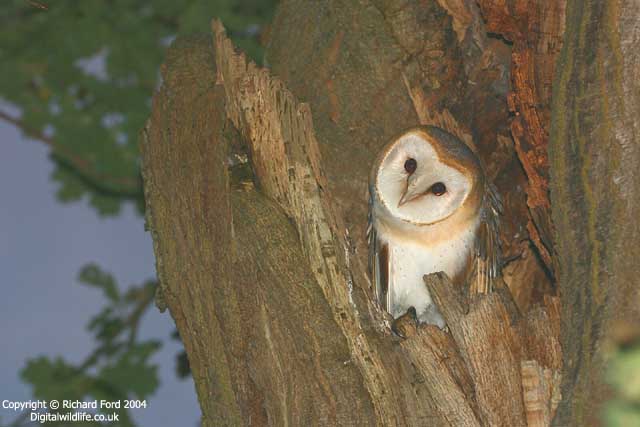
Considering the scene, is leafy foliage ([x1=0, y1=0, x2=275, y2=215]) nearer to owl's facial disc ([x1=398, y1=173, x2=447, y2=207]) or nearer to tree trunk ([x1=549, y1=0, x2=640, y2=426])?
owl's facial disc ([x1=398, y1=173, x2=447, y2=207])

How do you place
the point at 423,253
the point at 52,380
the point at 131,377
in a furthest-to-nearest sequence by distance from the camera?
the point at 131,377 → the point at 52,380 → the point at 423,253

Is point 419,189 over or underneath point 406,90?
underneath

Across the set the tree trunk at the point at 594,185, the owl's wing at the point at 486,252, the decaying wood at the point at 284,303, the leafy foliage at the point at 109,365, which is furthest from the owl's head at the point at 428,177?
the leafy foliage at the point at 109,365

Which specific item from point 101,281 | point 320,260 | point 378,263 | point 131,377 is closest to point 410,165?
point 378,263

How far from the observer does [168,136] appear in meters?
3.10

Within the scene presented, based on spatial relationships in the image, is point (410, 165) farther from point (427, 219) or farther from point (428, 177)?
point (427, 219)

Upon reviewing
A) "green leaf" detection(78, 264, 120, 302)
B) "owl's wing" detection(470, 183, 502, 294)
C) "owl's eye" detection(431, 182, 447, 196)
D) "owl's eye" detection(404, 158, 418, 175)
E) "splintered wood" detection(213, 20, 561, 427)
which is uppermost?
"green leaf" detection(78, 264, 120, 302)

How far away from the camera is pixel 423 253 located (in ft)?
11.7

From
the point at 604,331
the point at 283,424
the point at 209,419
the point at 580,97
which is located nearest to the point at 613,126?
the point at 580,97

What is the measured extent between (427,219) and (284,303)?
40.8 inches

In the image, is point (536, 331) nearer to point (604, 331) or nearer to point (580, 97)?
point (604, 331)

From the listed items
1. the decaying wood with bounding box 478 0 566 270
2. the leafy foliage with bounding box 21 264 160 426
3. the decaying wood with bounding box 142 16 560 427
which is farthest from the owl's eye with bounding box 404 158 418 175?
the leafy foliage with bounding box 21 264 160 426

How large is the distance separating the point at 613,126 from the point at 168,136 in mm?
1653

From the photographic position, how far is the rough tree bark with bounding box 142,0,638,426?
2.54 m
